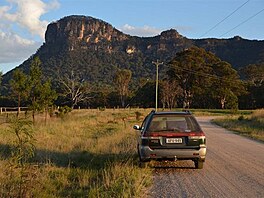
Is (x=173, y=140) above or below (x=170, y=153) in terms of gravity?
above

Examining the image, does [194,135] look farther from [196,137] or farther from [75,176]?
[75,176]

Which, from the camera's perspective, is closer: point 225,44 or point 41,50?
point 225,44

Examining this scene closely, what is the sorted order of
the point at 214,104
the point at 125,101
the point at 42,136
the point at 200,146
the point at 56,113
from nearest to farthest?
the point at 200,146 → the point at 42,136 → the point at 56,113 → the point at 214,104 → the point at 125,101

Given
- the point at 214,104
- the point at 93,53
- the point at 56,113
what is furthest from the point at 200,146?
the point at 93,53

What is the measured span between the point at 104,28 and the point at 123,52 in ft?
85.2

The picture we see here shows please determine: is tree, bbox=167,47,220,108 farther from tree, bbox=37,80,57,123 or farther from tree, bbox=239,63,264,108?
tree, bbox=37,80,57,123

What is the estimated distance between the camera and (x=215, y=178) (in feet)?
30.2

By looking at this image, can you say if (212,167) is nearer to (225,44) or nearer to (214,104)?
(214,104)

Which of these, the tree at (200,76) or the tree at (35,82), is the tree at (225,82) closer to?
the tree at (200,76)

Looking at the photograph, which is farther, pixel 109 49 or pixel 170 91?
pixel 109 49

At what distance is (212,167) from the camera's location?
10.9m

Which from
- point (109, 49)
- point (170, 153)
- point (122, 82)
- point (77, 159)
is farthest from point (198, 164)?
point (109, 49)

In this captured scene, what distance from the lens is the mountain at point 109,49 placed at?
112m

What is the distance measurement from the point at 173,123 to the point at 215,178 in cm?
248
